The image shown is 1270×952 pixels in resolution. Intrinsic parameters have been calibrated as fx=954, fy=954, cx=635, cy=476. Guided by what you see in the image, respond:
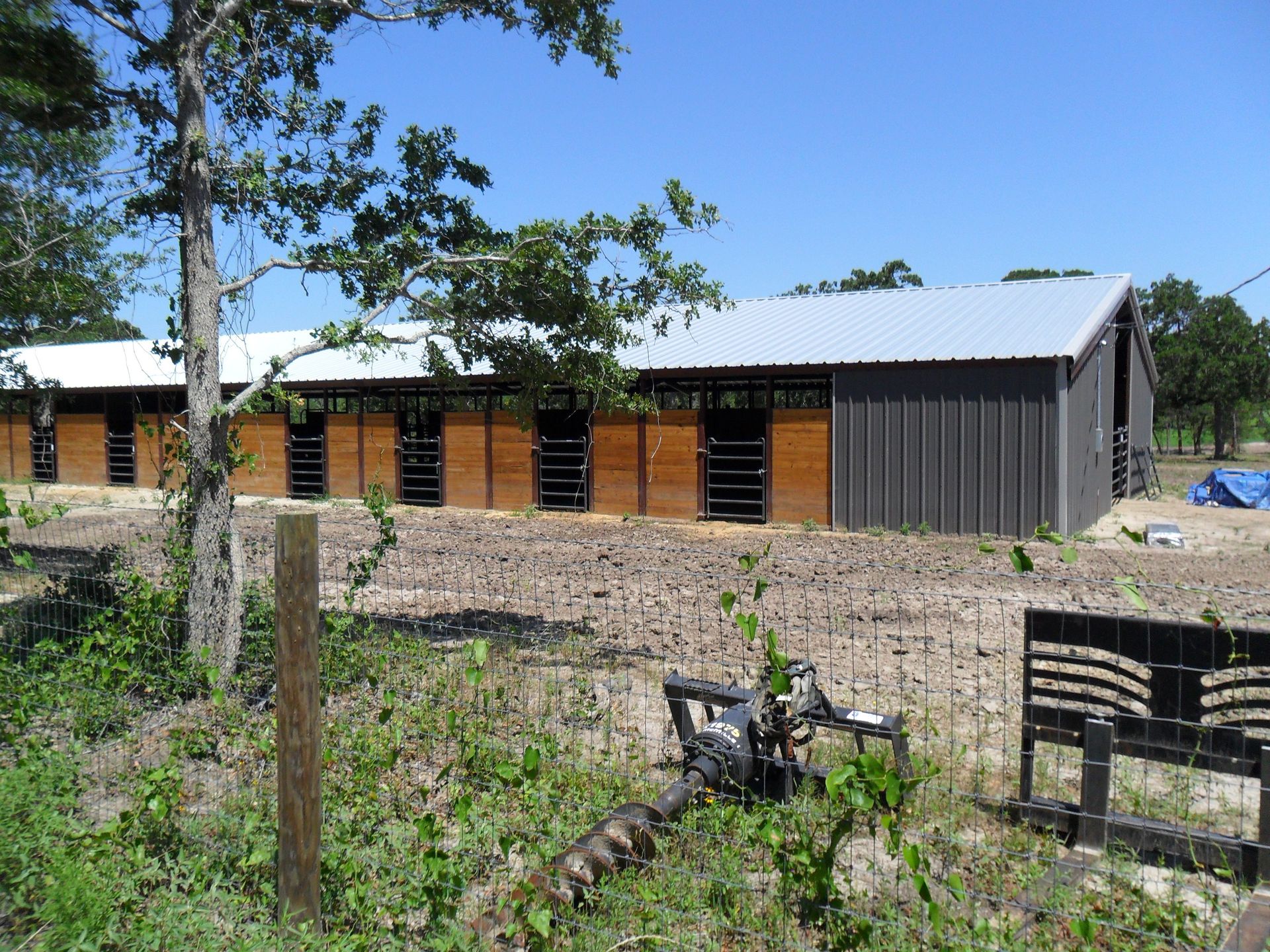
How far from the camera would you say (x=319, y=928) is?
3219 millimetres

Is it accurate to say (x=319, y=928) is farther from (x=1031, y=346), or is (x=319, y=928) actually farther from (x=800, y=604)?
(x=1031, y=346)

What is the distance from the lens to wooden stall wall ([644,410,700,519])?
17.8 m

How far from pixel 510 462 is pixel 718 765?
16.2 meters

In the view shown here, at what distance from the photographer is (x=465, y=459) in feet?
67.1

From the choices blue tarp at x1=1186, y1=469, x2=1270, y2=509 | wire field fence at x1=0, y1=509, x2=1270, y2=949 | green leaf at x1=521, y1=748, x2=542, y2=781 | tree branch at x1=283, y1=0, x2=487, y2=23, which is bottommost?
wire field fence at x1=0, y1=509, x2=1270, y2=949

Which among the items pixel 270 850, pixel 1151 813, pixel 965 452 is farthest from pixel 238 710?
pixel 965 452

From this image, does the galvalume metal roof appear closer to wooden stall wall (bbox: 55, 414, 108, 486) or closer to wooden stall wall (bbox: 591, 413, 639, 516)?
wooden stall wall (bbox: 591, 413, 639, 516)

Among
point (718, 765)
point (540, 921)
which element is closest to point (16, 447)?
point (718, 765)

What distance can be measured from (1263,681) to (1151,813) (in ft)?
3.52

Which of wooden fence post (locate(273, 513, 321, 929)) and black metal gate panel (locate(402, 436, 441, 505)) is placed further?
black metal gate panel (locate(402, 436, 441, 505))

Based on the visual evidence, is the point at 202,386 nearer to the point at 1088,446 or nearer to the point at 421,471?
the point at 1088,446

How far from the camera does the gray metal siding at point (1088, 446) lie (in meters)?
15.6

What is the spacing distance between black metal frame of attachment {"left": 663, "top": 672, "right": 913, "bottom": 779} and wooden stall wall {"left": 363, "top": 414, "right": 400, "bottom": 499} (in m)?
17.3

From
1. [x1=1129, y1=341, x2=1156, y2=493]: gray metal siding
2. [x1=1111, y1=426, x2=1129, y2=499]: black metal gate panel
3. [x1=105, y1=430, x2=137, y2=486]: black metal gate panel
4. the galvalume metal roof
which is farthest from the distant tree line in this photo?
[x1=105, y1=430, x2=137, y2=486]: black metal gate panel
